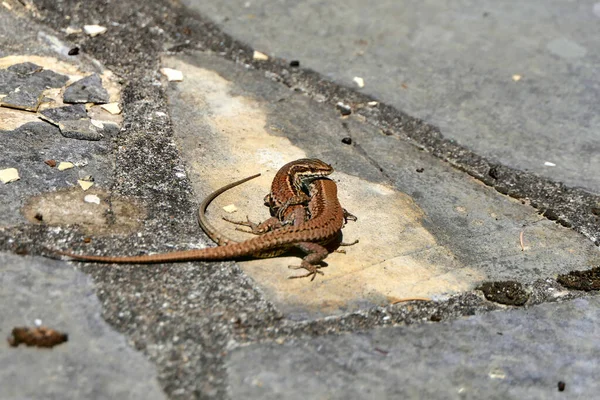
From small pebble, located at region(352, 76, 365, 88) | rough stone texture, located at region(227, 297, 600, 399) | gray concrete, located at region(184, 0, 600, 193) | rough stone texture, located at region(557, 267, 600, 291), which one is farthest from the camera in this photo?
small pebble, located at region(352, 76, 365, 88)

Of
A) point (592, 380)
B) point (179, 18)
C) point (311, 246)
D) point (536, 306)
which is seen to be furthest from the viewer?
point (179, 18)

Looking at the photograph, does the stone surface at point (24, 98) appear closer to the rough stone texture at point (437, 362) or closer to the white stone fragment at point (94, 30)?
the white stone fragment at point (94, 30)

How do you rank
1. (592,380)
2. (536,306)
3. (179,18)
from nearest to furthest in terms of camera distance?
(592,380) → (536,306) → (179,18)

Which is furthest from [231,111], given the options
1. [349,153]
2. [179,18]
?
[179,18]

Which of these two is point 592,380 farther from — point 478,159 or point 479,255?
point 478,159

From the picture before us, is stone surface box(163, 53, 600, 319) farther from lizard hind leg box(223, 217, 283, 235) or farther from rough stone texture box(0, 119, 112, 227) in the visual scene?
rough stone texture box(0, 119, 112, 227)

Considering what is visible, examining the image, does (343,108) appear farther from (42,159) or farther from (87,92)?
(42,159)

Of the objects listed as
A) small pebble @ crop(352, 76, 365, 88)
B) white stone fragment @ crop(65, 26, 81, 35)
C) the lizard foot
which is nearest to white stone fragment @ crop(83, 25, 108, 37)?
white stone fragment @ crop(65, 26, 81, 35)
